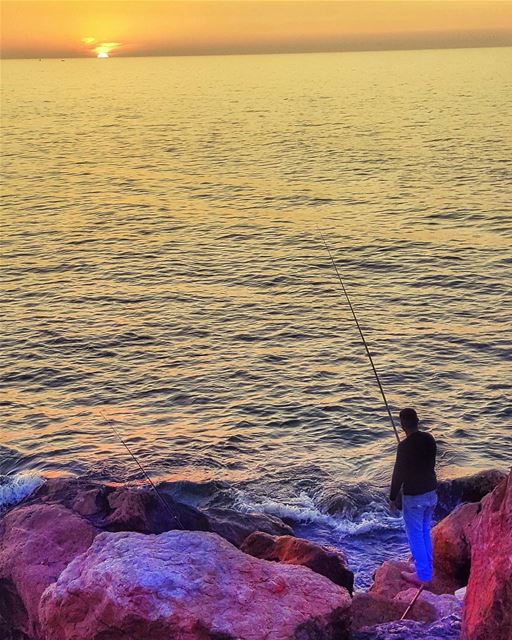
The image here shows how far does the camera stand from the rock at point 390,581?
891 centimetres

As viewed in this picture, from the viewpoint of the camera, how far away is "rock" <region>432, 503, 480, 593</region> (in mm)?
9383

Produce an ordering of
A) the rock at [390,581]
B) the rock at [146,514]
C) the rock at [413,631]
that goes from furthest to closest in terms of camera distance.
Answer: the rock at [146,514], the rock at [390,581], the rock at [413,631]

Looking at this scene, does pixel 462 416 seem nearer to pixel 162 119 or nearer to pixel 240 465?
pixel 240 465

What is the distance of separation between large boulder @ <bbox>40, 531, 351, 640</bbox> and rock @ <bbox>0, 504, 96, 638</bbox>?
104 centimetres

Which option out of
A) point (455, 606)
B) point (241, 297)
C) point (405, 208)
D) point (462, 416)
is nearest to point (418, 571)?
point (455, 606)

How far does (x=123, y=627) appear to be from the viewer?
6.77m

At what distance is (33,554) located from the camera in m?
8.77

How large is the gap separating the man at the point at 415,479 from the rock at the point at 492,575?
613 mm

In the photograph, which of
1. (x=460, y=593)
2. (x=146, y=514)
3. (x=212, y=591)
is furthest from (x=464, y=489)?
(x=212, y=591)

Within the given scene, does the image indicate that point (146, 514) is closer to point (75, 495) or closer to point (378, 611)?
point (75, 495)

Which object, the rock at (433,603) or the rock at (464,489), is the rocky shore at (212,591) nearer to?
the rock at (433,603)

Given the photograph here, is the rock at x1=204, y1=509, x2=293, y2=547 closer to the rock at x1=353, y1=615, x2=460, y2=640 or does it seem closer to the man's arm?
the man's arm

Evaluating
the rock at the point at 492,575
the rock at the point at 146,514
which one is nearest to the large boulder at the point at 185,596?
the rock at the point at 492,575

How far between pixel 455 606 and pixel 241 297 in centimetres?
1590
